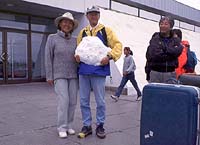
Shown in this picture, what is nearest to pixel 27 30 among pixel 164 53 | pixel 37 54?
pixel 37 54

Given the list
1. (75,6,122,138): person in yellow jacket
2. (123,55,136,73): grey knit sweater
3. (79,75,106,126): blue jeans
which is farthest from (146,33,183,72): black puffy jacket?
(123,55,136,73): grey knit sweater

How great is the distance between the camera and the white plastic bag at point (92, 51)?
163 inches

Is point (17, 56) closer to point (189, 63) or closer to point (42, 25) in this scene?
point (42, 25)

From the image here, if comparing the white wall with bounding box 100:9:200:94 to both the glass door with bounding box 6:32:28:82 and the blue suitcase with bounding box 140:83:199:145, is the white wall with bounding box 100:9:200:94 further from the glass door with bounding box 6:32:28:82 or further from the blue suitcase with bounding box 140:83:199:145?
the blue suitcase with bounding box 140:83:199:145

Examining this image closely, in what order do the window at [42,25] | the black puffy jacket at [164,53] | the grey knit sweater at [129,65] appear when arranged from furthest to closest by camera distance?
the window at [42,25], the grey knit sweater at [129,65], the black puffy jacket at [164,53]

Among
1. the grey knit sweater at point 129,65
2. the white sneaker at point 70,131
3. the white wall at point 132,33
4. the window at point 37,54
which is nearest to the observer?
the white sneaker at point 70,131

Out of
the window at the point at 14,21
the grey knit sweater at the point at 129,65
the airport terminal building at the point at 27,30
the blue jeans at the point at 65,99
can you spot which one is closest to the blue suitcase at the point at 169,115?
the blue jeans at the point at 65,99

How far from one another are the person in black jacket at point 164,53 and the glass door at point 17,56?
9690 mm

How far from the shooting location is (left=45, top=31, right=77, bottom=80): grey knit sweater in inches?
170

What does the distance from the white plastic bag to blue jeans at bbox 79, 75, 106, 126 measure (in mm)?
260

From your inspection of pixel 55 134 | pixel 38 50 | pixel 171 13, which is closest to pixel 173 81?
pixel 55 134

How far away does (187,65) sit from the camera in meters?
4.94

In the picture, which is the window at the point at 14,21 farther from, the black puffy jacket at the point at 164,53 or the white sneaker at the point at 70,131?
the black puffy jacket at the point at 164,53

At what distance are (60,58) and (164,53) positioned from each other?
1.52 metres
